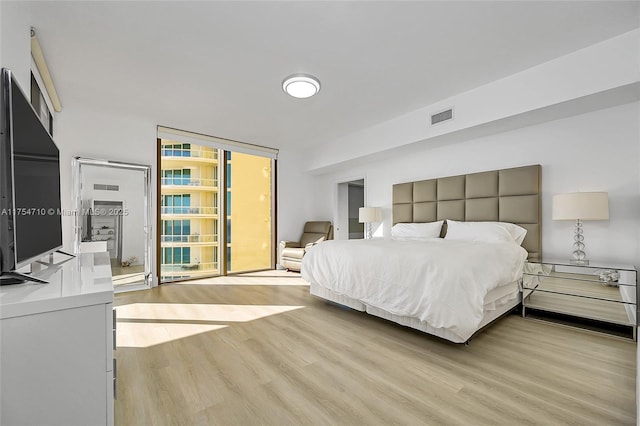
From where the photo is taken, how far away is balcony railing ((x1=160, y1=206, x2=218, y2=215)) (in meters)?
4.75

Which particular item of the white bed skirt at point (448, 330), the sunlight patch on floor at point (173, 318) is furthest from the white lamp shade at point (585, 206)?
the sunlight patch on floor at point (173, 318)

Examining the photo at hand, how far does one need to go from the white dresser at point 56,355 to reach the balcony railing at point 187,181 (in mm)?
4082

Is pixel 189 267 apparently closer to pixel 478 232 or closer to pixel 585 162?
pixel 478 232

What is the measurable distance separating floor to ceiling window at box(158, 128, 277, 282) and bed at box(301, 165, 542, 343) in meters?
2.47

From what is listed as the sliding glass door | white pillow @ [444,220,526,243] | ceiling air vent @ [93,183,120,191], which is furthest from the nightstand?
ceiling air vent @ [93,183,120,191]

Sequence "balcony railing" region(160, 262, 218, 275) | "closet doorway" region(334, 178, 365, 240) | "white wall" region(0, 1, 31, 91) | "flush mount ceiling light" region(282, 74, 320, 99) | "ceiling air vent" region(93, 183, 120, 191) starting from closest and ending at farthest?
"white wall" region(0, 1, 31, 91), "flush mount ceiling light" region(282, 74, 320, 99), "ceiling air vent" region(93, 183, 120, 191), "balcony railing" region(160, 262, 218, 275), "closet doorway" region(334, 178, 365, 240)

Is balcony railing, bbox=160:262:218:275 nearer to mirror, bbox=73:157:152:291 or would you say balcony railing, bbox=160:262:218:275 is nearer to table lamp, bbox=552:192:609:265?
mirror, bbox=73:157:152:291

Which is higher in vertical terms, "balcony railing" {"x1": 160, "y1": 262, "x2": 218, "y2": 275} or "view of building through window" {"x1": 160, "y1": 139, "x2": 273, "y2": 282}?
"view of building through window" {"x1": 160, "y1": 139, "x2": 273, "y2": 282}

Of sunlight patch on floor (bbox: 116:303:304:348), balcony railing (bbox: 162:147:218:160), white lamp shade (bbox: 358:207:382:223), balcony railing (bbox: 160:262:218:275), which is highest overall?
balcony railing (bbox: 162:147:218:160)

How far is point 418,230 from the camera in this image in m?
4.13

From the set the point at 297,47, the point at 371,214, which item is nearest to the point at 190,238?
the point at 371,214

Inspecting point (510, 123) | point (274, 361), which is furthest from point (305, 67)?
point (274, 361)

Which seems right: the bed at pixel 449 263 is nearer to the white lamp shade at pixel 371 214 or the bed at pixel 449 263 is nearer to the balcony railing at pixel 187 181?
the white lamp shade at pixel 371 214

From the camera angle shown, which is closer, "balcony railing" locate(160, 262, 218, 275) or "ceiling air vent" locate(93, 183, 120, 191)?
"ceiling air vent" locate(93, 183, 120, 191)
